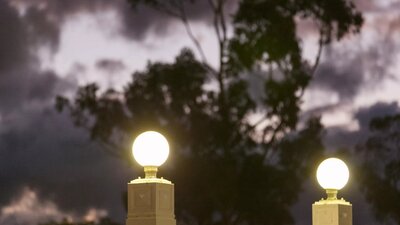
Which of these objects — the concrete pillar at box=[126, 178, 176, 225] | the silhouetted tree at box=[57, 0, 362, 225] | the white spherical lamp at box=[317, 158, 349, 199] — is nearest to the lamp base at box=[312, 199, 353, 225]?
the white spherical lamp at box=[317, 158, 349, 199]

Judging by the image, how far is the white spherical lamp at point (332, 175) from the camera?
1356cm

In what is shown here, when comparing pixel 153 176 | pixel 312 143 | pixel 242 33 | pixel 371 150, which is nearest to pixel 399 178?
pixel 371 150

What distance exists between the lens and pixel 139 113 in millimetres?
37281

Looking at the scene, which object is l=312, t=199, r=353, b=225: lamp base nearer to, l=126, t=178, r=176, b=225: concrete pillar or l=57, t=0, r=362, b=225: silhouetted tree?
l=126, t=178, r=176, b=225: concrete pillar

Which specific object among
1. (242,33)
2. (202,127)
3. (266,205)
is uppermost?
(242,33)

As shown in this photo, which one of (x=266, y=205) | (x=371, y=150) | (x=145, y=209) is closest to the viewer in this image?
(x=145, y=209)

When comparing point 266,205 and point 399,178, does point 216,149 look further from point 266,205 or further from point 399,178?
point 399,178

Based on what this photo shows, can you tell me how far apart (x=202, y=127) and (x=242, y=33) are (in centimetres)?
347

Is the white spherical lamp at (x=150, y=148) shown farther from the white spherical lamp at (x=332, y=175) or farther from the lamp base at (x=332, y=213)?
the white spherical lamp at (x=332, y=175)

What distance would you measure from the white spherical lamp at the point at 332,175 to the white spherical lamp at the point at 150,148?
3.46 metres

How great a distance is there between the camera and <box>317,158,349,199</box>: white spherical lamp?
534 inches

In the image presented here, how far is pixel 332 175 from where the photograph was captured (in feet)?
44.5

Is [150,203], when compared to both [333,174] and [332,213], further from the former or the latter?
[333,174]

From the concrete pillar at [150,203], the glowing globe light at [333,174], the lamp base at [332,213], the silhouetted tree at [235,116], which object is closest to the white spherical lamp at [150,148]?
the concrete pillar at [150,203]
